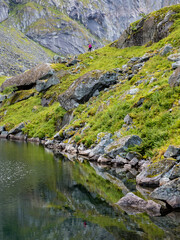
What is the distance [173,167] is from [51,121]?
3678cm

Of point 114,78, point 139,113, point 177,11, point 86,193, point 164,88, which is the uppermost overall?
point 177,11

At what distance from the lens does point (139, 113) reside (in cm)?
2459

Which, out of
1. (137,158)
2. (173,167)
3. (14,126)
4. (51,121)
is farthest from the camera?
(14,126)

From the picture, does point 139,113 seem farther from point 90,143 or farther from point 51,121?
point 51,121

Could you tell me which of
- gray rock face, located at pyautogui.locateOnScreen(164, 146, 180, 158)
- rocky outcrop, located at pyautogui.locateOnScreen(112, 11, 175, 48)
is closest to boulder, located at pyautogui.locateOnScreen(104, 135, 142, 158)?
gray rock face, located at pyautogui.locateOnScreen(164, 146, 180, 158)

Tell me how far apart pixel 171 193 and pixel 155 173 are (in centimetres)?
302

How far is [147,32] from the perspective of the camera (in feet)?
170

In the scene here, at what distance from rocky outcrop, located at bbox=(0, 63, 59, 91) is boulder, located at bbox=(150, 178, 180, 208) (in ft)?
177

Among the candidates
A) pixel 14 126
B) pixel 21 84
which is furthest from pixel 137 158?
pixel 21 84

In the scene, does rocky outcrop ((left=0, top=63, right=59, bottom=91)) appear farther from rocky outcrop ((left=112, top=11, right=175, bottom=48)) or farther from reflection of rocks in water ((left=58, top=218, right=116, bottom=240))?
reflection of rocks in water ((left=58, top=218, right=116, bottom=240))

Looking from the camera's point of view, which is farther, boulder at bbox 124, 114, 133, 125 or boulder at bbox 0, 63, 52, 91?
boulder at bbox 0, 63, 52, 91

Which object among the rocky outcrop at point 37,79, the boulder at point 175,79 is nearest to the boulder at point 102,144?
the boulder at point 175,79

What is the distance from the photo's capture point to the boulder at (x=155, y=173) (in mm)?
14118

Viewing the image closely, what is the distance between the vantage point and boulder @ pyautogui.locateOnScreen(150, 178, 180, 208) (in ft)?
37.7
